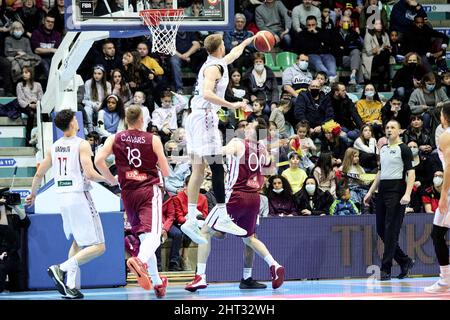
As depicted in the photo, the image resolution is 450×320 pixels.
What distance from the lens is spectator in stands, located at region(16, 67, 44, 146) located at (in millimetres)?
19297

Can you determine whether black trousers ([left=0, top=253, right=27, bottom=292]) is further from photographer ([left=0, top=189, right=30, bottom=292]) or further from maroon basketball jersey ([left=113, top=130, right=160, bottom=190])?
maroon basketball jersey ([left=113, top=130, right=160, bottom=190])

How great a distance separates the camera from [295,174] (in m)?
18.1

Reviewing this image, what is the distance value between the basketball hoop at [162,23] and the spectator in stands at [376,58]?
8826mm

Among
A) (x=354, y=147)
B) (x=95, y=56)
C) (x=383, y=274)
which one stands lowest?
(x=383, y=274)

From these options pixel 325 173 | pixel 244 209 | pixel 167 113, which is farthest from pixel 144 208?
pixel 167 113

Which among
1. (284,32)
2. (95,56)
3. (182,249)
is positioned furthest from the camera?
(284,32)

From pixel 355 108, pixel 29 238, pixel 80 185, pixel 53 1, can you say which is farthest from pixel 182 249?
pixel 53 1

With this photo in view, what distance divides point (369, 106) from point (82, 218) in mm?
9345

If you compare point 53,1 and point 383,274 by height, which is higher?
point 53,1

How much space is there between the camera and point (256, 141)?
14.3 meters

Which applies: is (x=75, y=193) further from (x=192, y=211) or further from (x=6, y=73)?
(x=6, y=73)

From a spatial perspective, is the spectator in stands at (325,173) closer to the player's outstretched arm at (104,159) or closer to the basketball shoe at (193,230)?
the basketball shoe at (193,230)

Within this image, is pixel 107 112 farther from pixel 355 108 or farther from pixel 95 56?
pixel 355 108

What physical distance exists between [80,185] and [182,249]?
13.8 ft
